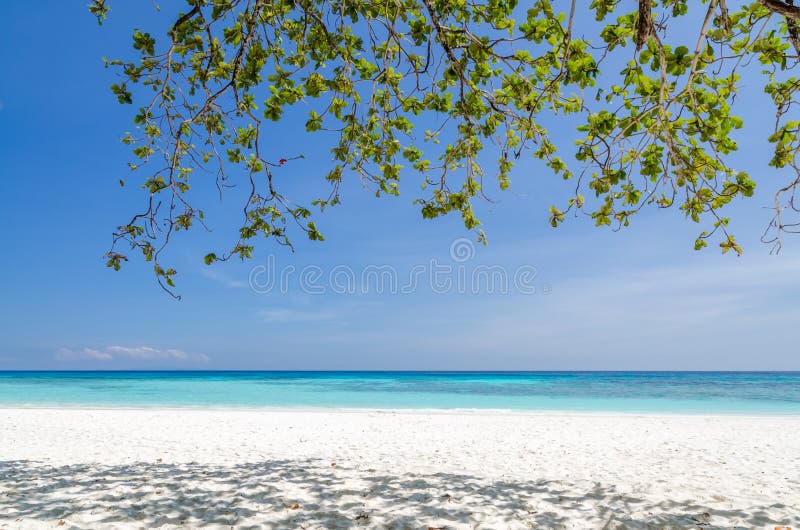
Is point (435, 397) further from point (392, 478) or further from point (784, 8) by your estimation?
point (784, 8)

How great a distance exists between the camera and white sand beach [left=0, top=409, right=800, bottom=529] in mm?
4281

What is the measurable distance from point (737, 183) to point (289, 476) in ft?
19.2

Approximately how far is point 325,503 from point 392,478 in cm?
127

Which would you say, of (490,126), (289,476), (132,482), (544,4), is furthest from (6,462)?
(544,4)

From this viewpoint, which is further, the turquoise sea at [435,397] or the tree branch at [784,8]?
the turquoise sea at [435,397]

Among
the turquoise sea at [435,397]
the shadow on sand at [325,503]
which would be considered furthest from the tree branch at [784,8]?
the turquoise sea at [435,397]

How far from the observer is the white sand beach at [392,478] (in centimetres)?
428

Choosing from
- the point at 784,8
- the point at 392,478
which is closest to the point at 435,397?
the point at 392,478

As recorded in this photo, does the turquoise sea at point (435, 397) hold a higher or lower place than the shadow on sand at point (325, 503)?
lower

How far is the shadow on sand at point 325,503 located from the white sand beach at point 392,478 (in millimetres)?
22

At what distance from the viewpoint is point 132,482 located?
536cm

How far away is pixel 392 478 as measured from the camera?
568cm

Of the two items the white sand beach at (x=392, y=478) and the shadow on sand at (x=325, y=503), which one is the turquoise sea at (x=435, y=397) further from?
the shadow on sand at (x=325, y=503)

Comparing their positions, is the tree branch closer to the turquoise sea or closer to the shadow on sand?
the shadow on sand
